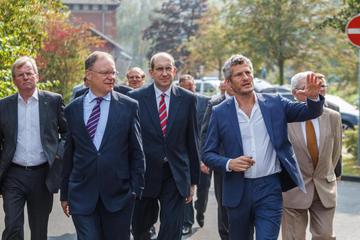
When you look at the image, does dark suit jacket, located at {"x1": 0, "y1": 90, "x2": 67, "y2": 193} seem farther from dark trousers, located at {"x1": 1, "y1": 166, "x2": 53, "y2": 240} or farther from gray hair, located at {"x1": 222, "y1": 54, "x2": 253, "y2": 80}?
gray hair, located at {"x1": 222, "y1": 54, "x2": 253, "y2": 80}

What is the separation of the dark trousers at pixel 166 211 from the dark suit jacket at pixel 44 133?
89cm

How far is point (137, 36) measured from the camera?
11294 cm

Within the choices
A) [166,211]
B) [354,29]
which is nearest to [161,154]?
[166,211]

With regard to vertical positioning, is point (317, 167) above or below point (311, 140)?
below

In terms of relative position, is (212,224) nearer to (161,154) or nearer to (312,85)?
(161,154)

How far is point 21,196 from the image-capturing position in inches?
279

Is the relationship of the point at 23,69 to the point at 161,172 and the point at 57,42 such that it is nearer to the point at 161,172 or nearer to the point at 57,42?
the point at 161,172

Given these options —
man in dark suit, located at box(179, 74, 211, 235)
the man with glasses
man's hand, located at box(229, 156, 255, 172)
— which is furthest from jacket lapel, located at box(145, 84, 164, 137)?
the man with glasses

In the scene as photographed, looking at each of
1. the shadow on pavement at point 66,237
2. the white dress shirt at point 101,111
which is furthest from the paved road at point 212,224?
the white dress shirt at point 101,111

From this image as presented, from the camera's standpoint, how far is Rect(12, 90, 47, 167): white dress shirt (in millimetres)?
7062

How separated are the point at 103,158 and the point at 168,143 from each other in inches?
52.6

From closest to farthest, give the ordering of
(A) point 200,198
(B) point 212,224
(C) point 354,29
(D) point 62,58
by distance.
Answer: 1. (A) point 200,198
2. (B) point 212,224
3. (C) point 354,29
4. (D) point 62,58

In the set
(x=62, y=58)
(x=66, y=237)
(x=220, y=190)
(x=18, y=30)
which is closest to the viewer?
(x=220, y=190)

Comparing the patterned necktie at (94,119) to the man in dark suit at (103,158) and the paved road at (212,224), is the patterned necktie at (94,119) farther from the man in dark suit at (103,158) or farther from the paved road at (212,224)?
the paved road at (212,224)
